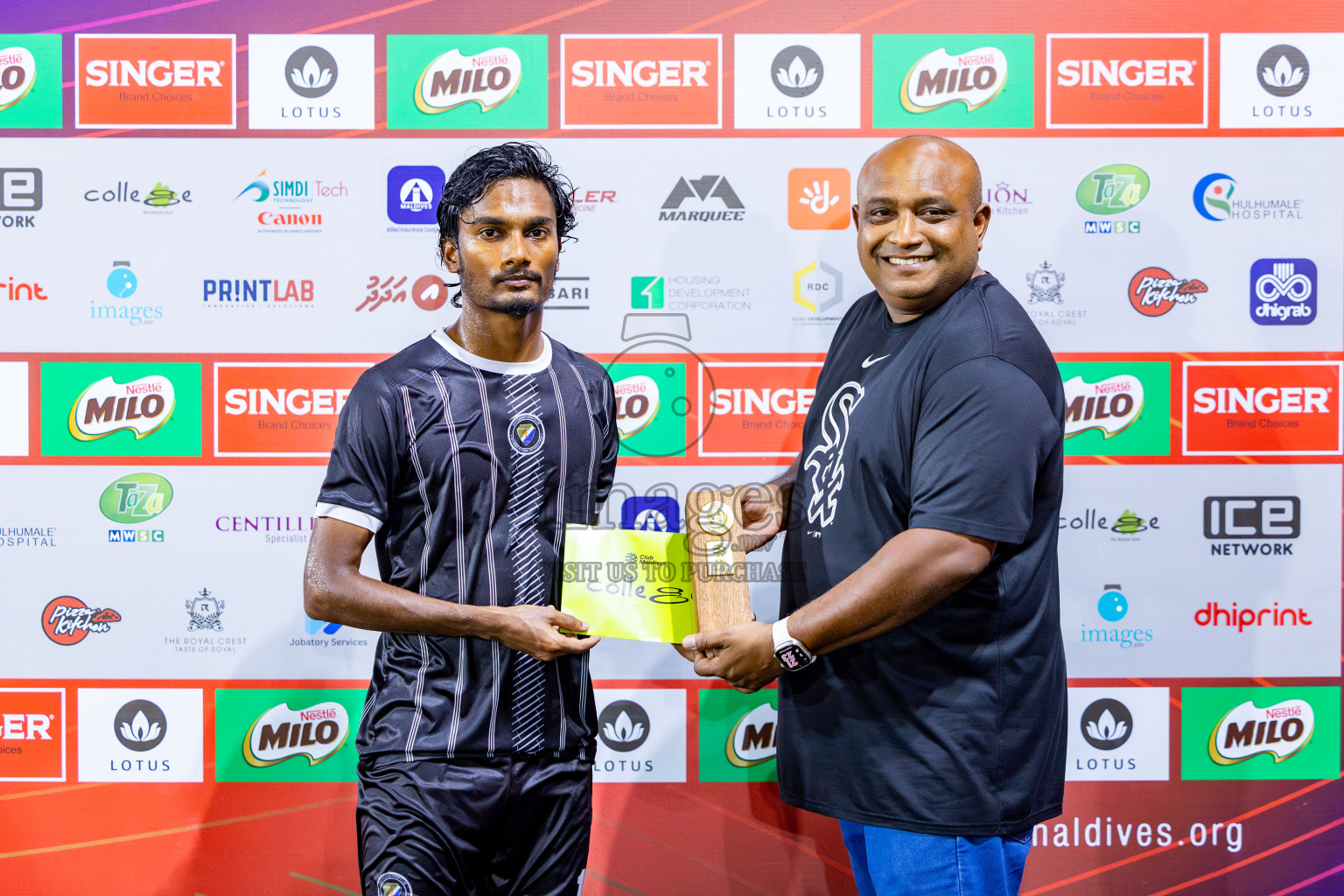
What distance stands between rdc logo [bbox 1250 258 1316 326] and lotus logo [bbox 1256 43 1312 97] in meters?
0.47

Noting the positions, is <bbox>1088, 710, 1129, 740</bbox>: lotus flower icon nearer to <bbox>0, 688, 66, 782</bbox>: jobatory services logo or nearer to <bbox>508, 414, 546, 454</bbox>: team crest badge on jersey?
<bbox>508, 414, 546, 454</bbox>: team crest badge on jersey

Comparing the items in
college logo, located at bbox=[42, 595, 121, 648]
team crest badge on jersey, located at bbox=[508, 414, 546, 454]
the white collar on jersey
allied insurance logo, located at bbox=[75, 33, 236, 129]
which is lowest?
college logo, located at bbox=[42, 595, 121, 648]

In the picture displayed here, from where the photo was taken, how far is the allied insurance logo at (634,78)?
7.84 ft

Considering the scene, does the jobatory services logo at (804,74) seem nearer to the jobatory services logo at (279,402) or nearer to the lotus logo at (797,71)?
the lotus logo at (797,71)

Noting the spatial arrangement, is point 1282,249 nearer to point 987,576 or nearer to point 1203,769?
point 1203,769

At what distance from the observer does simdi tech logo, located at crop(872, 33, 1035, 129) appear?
2387 millimetres

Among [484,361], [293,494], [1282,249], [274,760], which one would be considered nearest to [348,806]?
[274,760]

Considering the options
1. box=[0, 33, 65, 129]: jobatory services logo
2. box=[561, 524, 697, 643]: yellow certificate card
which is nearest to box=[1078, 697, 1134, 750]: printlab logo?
box=[561, 524, 697, 643]: yellow certificate card

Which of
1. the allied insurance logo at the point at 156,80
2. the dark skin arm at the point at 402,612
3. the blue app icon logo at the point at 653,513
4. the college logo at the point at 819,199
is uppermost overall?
the allied insurance logo at the point at 156,80

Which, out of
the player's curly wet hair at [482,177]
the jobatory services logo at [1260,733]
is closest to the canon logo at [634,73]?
the player's curly wet hair at [482,177]

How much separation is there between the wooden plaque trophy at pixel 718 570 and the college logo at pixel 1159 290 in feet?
4.94

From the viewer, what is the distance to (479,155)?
1.67 m

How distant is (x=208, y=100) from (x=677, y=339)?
1439 mm

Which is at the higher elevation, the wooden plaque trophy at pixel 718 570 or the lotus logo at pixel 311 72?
the lotus logo at pixel 311 72
